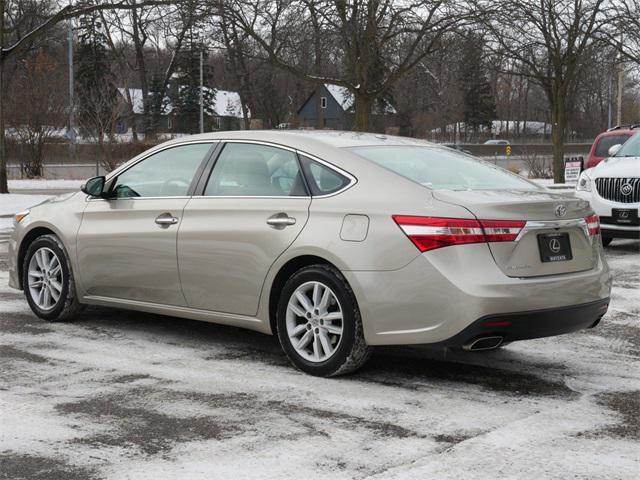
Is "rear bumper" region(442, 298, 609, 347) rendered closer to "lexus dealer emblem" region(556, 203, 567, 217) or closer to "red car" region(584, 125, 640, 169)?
"lexus dealer emblem" region(556, 203, 567, 217)

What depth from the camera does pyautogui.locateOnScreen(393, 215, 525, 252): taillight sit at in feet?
16.9

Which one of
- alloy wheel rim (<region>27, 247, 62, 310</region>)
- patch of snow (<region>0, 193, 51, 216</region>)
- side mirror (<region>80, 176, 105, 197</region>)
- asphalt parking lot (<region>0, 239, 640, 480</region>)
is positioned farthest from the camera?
patch of snow (<region>0, 193, 51, 216</region>)

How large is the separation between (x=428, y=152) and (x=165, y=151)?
1916 mm

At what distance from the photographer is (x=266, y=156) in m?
6.19

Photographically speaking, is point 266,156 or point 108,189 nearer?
point 266,156

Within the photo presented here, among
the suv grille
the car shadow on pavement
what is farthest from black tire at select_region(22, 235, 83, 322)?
the suv grille

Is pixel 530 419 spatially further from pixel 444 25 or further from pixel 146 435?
pixel 444 25

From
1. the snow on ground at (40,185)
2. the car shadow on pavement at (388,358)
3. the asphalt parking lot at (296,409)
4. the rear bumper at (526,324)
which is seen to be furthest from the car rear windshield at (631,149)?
the snow on ground at (40,185)

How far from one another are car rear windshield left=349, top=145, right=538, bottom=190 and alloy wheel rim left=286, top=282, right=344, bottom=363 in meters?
0.87

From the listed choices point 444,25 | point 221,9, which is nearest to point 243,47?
point 221,9

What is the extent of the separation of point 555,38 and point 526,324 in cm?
2950

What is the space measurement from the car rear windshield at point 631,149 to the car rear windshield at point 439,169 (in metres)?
7.85

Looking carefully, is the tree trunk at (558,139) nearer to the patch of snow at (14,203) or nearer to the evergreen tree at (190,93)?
the patch of snow at (14,203)

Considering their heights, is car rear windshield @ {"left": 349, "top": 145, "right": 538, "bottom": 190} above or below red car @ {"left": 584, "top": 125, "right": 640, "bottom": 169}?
below
